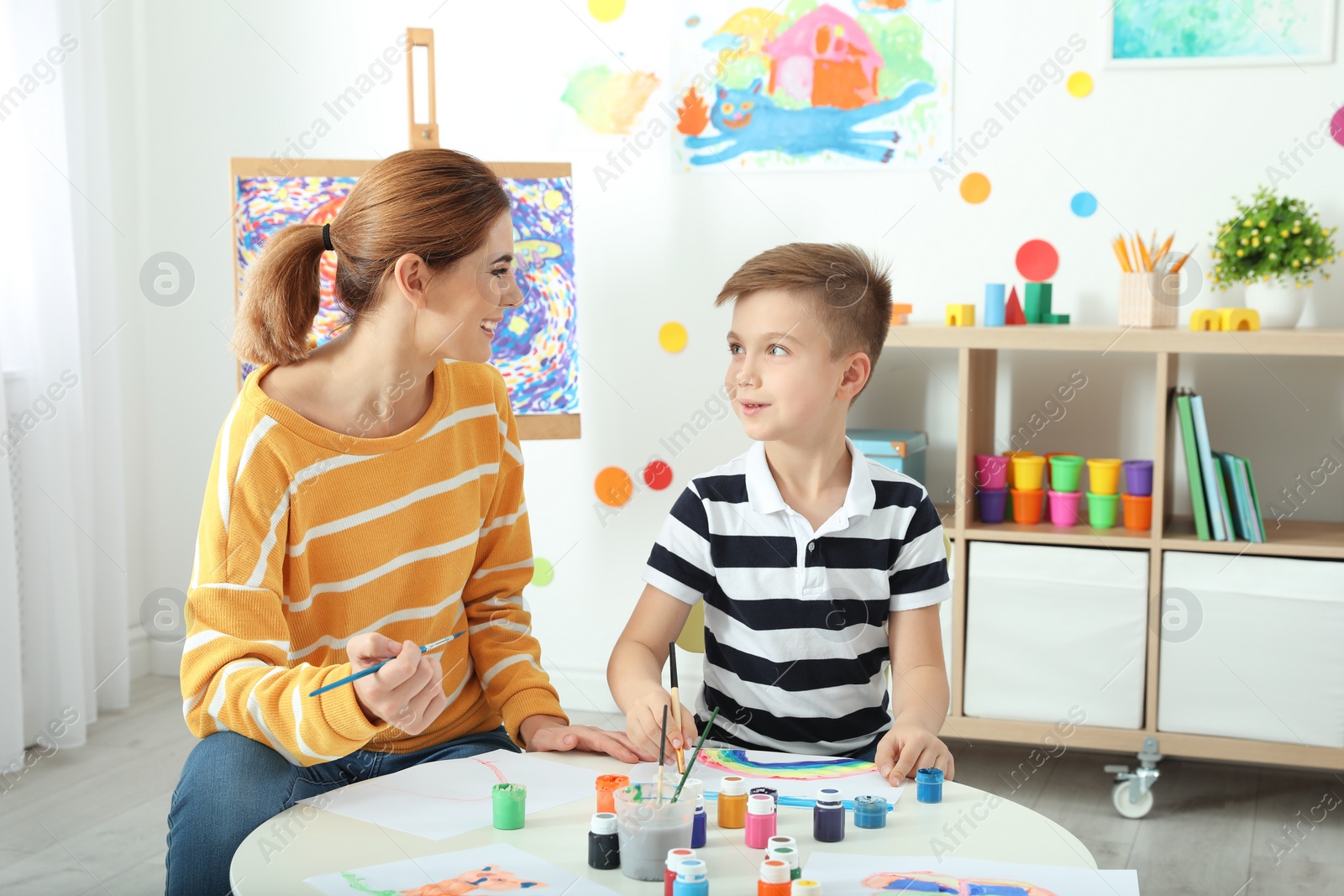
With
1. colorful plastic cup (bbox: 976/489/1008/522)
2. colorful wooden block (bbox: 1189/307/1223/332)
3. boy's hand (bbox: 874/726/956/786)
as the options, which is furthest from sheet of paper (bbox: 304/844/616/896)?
colorful wooden block (bbox: 1189/307/1223/332)

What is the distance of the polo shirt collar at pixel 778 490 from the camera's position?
1.45 metres

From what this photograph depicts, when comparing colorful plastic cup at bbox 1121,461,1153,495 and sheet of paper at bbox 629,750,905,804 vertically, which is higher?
colorful plastic cup at bbox 1121,461,1153,495

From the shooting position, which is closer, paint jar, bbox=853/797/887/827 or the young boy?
paint jar, bbox=853/797/887/827

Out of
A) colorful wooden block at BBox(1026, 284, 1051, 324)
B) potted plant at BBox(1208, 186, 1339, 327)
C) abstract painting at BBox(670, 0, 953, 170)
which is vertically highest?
abstract painting at BBox(670, 0, 953, 170)

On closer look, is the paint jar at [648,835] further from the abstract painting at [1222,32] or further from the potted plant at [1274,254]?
the abstract painting at [1222,32]

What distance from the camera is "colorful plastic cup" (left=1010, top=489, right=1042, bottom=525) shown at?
8.21ft

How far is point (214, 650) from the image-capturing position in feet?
3.89

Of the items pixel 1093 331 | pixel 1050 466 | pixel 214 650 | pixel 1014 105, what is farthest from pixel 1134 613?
pixel 214 650

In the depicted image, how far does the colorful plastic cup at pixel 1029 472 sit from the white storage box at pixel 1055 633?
0.45 ft

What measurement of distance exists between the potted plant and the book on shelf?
0.89 ft

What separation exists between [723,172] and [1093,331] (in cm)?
96

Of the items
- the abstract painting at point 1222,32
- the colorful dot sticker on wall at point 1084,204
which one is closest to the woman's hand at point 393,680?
the colorful dot sticker on wall at point 1084,204

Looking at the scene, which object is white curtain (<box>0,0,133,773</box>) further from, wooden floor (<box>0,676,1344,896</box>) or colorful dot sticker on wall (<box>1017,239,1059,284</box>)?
colorful dot sticker on wall (<box>1017,239,1059,284</box>)

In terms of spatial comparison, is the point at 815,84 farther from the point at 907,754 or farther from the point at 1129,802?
the point at 907,754
